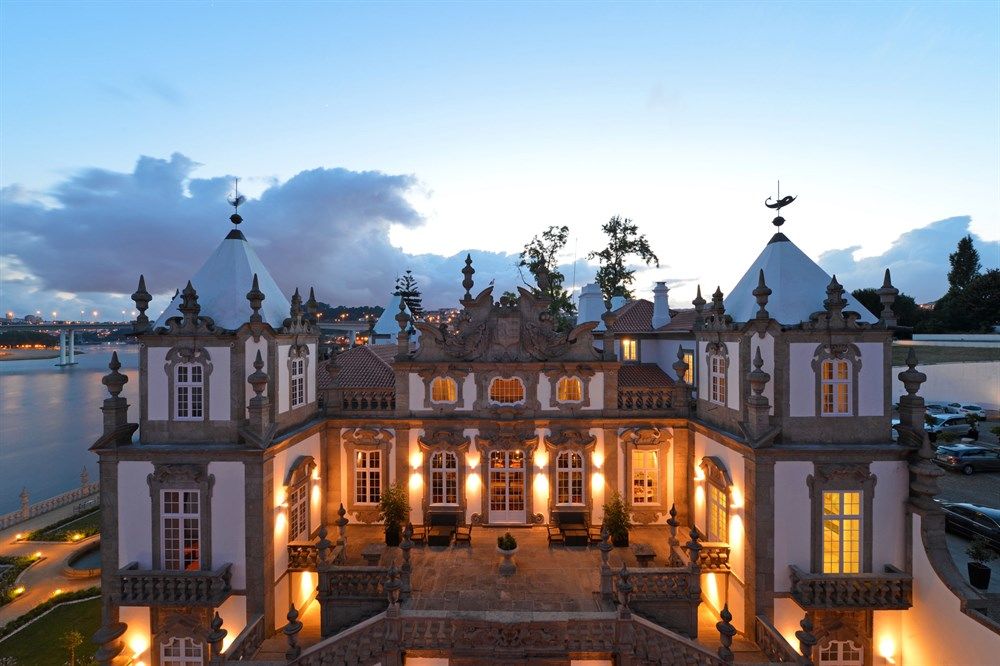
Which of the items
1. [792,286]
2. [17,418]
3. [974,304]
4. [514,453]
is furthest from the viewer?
[17,418]

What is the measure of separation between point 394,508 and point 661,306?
50.7ft

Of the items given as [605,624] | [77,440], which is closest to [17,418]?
[77,440]

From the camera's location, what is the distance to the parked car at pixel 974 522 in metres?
16.6

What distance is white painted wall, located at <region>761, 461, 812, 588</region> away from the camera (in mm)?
13203

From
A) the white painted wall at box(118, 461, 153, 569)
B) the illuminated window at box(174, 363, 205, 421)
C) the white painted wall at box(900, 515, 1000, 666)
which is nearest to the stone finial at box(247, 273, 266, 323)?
the illuminated window at box(174, 363, 205, 421)

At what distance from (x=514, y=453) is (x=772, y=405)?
8.97 metres

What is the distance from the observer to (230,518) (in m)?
13.4

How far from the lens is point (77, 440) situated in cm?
5603

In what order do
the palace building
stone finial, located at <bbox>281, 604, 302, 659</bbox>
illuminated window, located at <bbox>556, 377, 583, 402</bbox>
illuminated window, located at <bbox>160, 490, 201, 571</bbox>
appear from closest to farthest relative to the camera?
stone finial, located at <bbox>281, 604, 302, 659</bbox> → the palace building → illuminated window, located at <bbox>160, 490, 201, 571</bbox> → illuminated window, located at <bbox>556, 377, 583, 402</bbox>

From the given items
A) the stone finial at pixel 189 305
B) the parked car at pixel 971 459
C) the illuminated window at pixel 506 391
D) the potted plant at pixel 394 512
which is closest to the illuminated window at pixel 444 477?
the potted plant at pixel 394 512

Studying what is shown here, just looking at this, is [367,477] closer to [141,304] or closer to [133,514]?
[133,514]

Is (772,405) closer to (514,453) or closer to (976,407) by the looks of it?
(514,453)

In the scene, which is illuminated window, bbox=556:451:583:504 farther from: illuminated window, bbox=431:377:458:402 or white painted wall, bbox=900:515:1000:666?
white painted wall, bbox=900:515:1000:666

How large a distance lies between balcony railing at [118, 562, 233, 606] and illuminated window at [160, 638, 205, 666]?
5.10 feet
